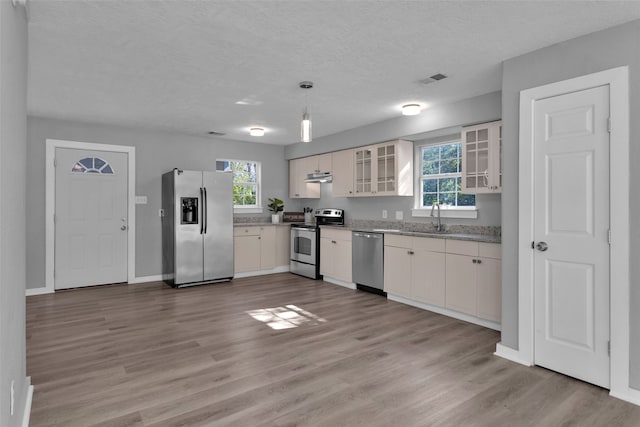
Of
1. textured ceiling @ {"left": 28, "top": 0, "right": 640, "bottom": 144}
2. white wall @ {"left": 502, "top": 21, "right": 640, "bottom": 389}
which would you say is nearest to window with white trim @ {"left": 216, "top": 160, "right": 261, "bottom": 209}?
textured ceiling @ {"left": 28, "top": 0, "right": 640, "bottom": 144}

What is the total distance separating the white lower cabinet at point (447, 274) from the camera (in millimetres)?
3635

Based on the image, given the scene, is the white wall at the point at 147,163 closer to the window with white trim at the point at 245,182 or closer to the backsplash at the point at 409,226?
the window with white trim at the point at 245,182

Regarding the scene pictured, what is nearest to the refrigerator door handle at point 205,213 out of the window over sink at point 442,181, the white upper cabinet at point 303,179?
the white upper cabinet at point 303,179

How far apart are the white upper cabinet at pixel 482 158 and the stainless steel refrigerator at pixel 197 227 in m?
3.51

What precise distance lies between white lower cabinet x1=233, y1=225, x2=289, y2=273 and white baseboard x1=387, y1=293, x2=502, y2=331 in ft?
8.15

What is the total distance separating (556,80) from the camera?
2.70 meters

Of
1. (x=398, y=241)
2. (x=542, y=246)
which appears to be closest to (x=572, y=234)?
(x=542, y=246)

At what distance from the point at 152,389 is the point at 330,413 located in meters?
1.19

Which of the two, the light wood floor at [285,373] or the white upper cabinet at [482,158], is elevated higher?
the white upper cabinet at [482,158]

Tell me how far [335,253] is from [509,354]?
306 centimetres

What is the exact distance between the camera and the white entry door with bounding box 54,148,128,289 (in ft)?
16.9

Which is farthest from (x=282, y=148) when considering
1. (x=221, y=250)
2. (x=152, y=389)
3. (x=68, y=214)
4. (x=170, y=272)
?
(x=152, y=389)

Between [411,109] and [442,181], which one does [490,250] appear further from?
[411,109]

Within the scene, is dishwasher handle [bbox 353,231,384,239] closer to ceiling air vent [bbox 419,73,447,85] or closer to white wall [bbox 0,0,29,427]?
ceiling air vent [bbox 419,73,447,85]
